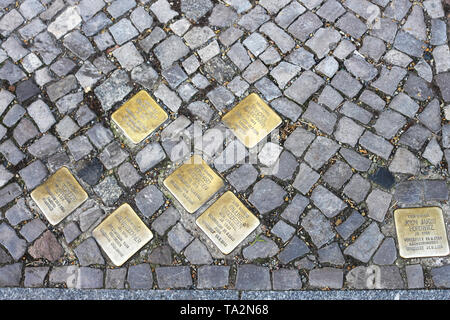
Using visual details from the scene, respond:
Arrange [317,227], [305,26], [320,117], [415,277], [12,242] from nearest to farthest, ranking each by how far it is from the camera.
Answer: [415,277] < [317,227] < [12,242] < [320,117] < [305,26]

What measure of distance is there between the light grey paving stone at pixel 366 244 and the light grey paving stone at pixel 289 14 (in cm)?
212

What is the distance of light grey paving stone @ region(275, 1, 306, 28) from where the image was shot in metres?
3.98

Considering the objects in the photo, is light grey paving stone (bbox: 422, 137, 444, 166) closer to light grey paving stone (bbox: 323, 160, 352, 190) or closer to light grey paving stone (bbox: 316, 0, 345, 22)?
light grey paving stone (bbox: 323, 160, 352, 190)

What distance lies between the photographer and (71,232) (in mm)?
3594

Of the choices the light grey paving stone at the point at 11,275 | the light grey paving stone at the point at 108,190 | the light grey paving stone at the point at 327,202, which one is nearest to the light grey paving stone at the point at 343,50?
the light grey paving stone at the point at 327,202

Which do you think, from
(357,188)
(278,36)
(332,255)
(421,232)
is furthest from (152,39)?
(421,232)

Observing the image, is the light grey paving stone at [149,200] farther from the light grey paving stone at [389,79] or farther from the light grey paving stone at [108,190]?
the light grey paving stone at [389,79]

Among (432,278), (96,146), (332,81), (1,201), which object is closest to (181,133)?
(96,146)

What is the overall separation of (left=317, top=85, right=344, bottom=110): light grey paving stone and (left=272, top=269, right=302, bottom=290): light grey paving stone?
155 cm

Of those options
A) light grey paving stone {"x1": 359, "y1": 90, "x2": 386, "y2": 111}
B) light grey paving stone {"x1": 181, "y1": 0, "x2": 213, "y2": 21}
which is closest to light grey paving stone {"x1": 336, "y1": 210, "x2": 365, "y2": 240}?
light grey paving stone {"x1": 359, "y1": 90, "x2": 386, "y2": 111}

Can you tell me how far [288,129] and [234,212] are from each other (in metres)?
0.92

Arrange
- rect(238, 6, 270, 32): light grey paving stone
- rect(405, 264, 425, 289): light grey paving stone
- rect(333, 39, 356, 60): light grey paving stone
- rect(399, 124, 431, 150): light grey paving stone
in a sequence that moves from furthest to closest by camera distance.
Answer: rect(238, 6, 270, 32): light grey paving stone → rect(333, 39, 356, 60): light grey paving stone → rect(399, 124, 431, 150): light grey paving stone → rect(405, 264, 425, 289): light grey paving stone

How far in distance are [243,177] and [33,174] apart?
6.43 feet

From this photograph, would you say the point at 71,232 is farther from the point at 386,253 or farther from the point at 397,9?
the point at 397,9
